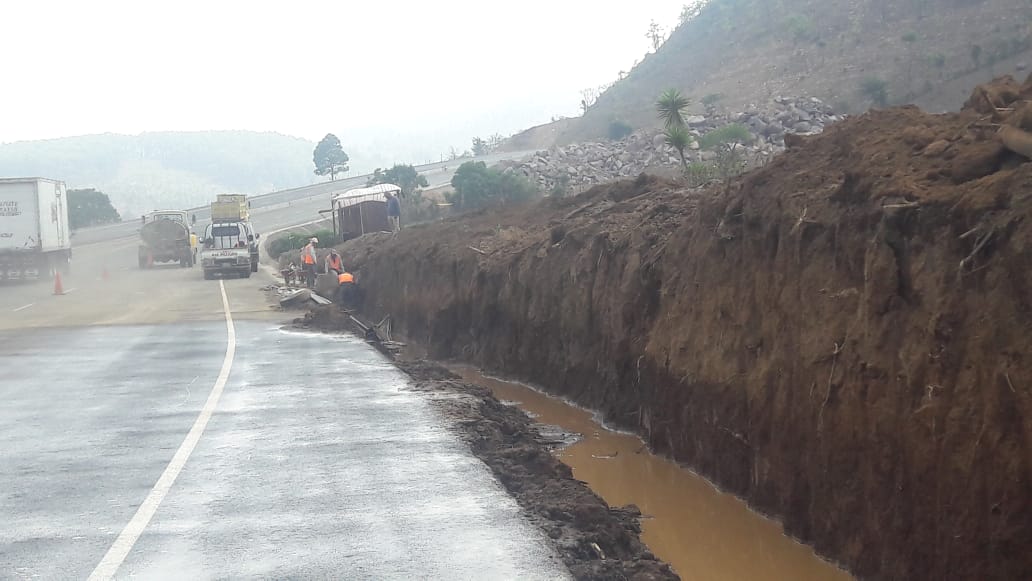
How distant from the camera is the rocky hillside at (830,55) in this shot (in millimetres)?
48625

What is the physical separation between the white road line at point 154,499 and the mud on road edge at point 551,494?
2675 mm

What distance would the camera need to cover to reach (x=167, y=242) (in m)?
60.8

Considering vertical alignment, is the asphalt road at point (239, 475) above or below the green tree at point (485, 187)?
below

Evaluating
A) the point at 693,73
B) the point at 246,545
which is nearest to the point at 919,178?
the point at 246,545

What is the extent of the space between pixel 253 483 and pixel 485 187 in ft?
143

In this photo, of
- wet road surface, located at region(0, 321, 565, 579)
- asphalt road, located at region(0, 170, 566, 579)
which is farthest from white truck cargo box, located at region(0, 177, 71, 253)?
wet road surface, located at region(0, 321, 565, 579)

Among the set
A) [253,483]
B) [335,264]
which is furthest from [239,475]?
[335,264]

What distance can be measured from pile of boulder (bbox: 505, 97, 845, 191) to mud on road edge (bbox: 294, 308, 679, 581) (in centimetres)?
3096

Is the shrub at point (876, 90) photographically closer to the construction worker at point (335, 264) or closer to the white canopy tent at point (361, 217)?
the white canopy tent at point (361, 217)

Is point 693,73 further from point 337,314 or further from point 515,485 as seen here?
point 515,485

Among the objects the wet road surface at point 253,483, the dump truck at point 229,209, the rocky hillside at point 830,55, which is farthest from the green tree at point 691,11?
the wet road surface at point 253,483

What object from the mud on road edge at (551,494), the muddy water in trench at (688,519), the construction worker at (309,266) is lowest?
the muddy water in trench at (688,519)

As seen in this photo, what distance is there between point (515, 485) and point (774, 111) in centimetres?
4647

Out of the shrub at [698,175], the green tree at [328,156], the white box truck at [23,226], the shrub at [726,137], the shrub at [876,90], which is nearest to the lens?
the shrub at [698,175]
